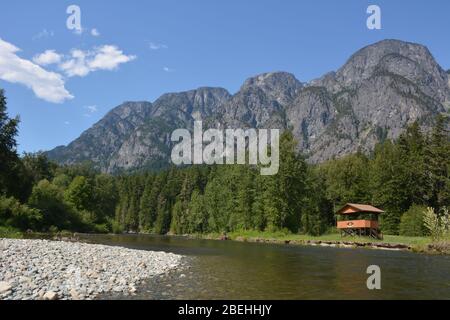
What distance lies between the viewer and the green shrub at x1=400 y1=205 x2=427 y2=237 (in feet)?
219

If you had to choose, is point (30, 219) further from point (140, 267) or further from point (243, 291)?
point (243, 291)

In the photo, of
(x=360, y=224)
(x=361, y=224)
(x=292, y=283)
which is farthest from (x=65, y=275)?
(x=360, y=224)

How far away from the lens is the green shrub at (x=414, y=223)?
6688cm

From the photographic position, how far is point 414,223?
67.9 metres

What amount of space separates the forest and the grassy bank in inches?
136

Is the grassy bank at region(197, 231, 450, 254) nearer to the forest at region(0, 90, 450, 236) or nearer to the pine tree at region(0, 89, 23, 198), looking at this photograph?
the forest at region(0, 90, 450, 236)

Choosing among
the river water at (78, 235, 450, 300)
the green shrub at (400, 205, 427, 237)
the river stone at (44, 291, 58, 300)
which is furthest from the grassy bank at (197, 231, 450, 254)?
the river stone at (44, 291, 58, 300)

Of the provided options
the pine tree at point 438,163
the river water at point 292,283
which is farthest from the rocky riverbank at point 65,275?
the pine tree at point 438,163

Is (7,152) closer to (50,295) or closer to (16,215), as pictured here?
(16,215)

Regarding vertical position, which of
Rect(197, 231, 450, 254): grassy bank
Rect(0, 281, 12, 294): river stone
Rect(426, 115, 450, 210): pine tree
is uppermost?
Rect(426, 115, 450, 210): pine tree

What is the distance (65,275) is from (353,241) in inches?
1944

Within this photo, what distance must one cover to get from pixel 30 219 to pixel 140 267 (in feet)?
151
